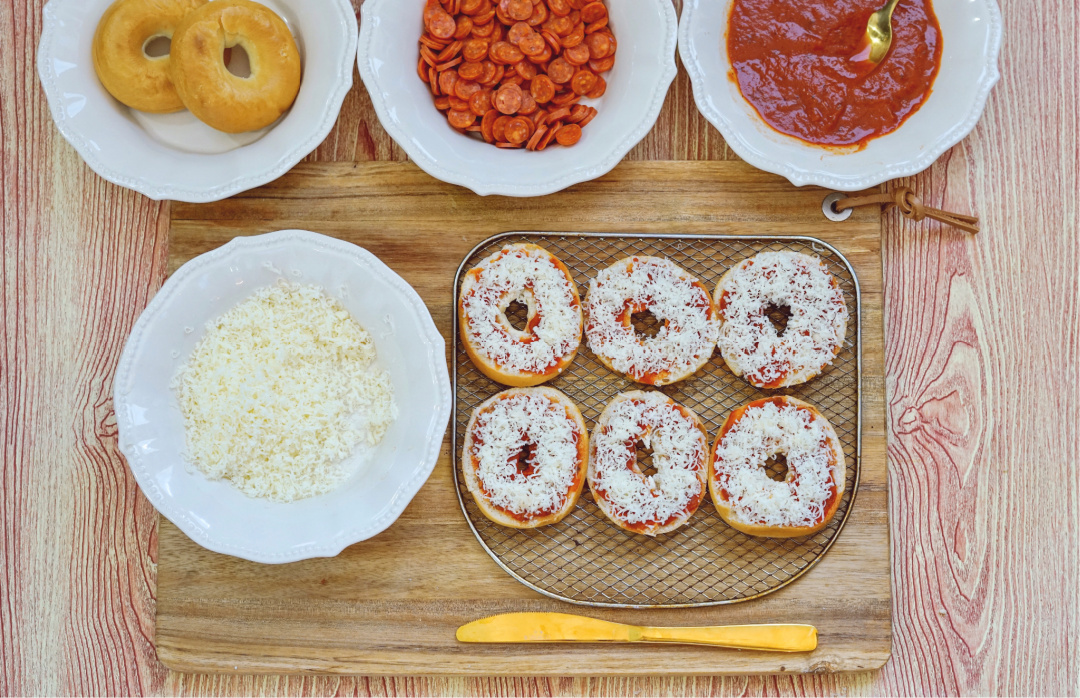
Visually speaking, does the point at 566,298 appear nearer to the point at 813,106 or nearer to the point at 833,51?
the point at 813,106

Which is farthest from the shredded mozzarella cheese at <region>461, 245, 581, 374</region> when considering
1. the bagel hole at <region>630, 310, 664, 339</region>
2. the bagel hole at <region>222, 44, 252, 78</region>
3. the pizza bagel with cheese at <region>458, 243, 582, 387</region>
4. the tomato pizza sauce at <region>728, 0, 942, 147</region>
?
the bagel hole at <region>222, 44, 252, 78</region>

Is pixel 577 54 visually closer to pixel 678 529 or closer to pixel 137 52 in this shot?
pixel 137 52

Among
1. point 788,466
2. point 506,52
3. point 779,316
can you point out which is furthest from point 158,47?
point 788,466

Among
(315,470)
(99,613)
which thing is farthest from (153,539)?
(315,470)

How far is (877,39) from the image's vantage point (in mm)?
2592

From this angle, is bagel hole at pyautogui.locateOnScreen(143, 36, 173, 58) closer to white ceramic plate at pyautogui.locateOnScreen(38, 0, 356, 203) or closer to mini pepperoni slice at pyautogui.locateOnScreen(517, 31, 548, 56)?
white ceramic plate at pyautogui.locateOnScreen(38, 0, 356, 203)

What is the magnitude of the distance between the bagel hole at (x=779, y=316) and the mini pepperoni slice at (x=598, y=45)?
1.03 meters

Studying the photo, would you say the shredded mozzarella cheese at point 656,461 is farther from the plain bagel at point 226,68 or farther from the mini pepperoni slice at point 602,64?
the plain bagel at point 226,68

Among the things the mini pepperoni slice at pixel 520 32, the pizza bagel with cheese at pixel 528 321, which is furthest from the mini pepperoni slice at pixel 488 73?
the pizza bagel with cheese at pixel 528 321

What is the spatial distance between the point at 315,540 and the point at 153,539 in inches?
28.8

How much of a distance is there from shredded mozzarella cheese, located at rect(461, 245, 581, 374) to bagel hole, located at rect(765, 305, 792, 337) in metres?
0.70

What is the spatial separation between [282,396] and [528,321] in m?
0.83

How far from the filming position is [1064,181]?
9.18 feet

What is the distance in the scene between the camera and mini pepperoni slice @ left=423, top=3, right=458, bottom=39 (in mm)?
2545
